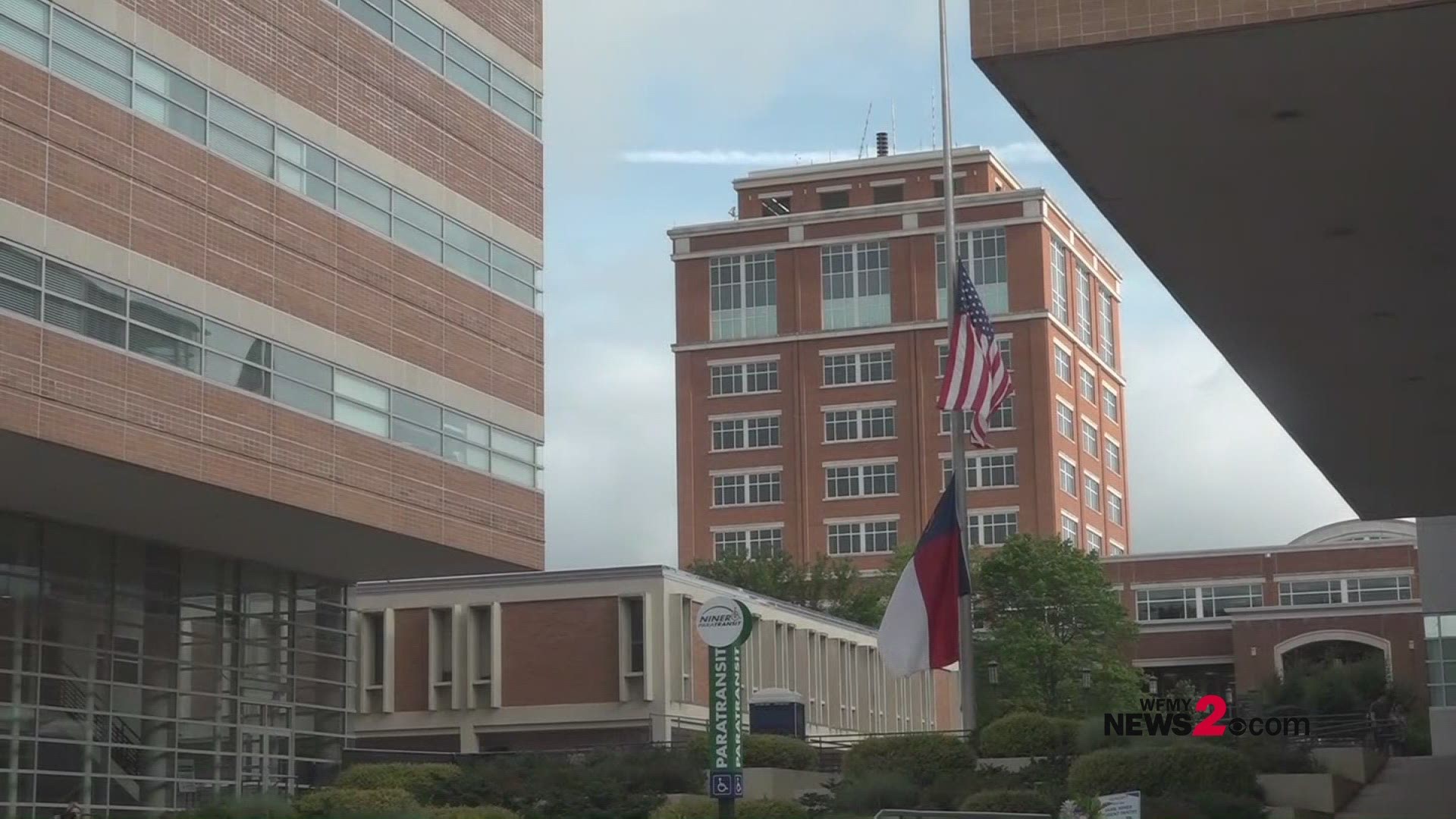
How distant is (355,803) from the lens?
3572 centimetres

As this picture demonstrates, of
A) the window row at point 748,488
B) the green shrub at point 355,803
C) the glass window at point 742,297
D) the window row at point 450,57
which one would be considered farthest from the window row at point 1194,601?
the green shrub at point 355,803

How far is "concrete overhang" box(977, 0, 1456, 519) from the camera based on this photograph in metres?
14.2

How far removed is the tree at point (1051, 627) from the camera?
87.8m

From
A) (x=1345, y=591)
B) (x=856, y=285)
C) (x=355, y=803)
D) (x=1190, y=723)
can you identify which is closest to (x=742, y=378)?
(x=856, y=285)

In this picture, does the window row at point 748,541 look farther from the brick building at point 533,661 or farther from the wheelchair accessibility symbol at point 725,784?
the wheelchair accessibility symbol at point 725,784

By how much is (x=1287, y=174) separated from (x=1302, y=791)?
733 inches

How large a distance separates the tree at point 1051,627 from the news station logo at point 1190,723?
126ft

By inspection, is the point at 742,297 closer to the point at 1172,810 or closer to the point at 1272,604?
the point at 1272,604

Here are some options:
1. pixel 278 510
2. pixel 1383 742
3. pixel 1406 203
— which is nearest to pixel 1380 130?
pixel 1406 203

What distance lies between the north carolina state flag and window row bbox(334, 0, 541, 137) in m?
13.9

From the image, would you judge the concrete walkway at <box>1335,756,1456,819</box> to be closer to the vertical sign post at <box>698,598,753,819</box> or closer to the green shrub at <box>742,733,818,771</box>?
the vertical sign post at <box>698,598,753,819</box>

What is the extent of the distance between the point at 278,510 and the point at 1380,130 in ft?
81.3

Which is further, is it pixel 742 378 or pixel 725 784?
pixel 742 378

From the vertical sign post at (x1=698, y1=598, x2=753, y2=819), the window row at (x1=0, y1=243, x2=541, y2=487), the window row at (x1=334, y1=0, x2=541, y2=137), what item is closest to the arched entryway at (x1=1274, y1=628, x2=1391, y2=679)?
the window row at (x1=0, y1=243, x2=541, y2=487)
